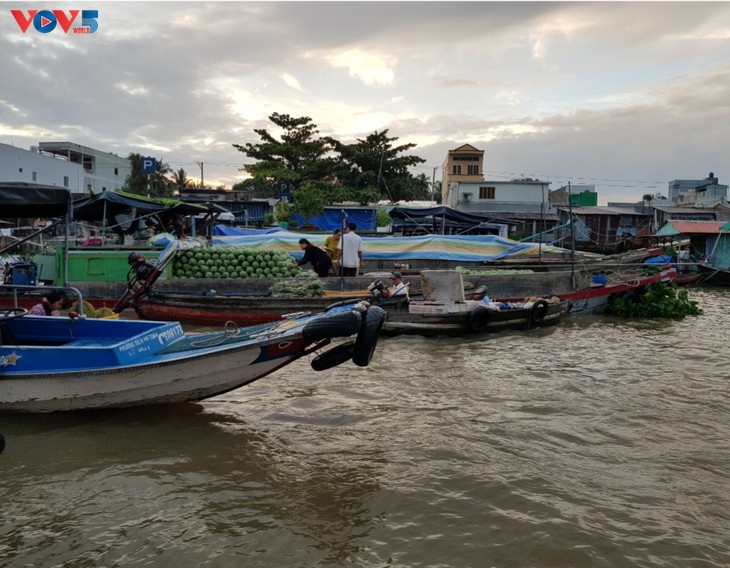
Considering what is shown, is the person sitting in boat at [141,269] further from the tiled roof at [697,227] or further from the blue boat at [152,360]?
the tiled roof at [697,227]

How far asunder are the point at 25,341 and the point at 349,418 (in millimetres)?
3670

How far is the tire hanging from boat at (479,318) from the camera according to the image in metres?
9.72

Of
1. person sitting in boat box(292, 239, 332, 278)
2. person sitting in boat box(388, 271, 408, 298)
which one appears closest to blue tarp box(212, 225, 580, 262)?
person sitting in boat box(292, 239, 332, 278)

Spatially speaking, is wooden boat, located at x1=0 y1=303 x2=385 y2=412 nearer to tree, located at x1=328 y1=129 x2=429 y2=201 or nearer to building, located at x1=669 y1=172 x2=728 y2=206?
tree, located at x1=328 y1=129 x2=429 y2=201

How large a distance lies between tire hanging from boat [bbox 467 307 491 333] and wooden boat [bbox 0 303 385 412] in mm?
4944

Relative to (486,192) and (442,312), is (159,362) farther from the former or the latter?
(486,192)

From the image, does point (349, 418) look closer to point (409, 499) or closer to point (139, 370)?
point (409, 499)

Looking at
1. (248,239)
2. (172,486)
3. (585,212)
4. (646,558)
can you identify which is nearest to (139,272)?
(248,239)

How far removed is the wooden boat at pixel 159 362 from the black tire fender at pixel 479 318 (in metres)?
4.94

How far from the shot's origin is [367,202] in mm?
29500

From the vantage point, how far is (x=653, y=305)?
12922 mm

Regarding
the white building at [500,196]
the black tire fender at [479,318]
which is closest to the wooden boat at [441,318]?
the black tire fender at [479,318]

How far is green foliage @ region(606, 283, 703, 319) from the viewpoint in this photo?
12891 mm

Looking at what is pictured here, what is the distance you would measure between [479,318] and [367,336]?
5.31 metres
